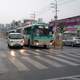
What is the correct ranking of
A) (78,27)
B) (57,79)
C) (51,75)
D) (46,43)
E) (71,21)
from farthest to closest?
(71,21) → (78,27) → (46,43) → (51,75) → (57,79)

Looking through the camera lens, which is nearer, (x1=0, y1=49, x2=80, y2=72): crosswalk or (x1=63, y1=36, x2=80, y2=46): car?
(x1=0, y1=49, x2=80, y2=72): crosswalk

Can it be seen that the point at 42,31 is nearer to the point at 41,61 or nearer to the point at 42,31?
the point at 42,31

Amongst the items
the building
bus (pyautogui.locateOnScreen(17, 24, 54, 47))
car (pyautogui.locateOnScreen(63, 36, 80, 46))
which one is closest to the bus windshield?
bus (pyautogui.locateOnScreen(17, 24, 54, 47))

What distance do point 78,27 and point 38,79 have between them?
53120 mm

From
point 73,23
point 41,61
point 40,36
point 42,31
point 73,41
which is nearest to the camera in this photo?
point 41,61

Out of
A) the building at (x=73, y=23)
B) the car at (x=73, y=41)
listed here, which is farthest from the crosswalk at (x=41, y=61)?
the building at (x=73, y=23)

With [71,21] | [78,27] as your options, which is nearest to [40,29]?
[78,27]

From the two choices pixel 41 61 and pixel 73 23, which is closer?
pixel 41 61

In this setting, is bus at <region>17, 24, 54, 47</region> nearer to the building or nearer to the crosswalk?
the crosswalk

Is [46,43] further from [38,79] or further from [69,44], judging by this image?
[38,79]

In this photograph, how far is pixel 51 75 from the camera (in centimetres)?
1196

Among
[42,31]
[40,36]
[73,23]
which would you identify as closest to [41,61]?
[40,36]

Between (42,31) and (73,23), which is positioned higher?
(73,23)

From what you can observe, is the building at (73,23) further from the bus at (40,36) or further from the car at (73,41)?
the bus at (40,36)
